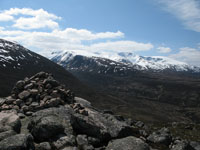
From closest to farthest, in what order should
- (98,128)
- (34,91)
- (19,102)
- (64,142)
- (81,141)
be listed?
(64,142), (81,141), (98,128), (19,102), (34,91)

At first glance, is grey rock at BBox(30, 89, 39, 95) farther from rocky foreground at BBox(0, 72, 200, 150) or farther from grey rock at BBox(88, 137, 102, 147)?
grey rock at BBox(88, 137, 102, 147)

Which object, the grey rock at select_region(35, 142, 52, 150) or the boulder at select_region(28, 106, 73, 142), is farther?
the boulder at select_region(28, 106, 73, 142)

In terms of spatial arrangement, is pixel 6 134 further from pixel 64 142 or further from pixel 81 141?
pixel 81 141

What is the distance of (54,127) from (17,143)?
3.38 meters

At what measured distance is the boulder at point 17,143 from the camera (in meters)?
13.2

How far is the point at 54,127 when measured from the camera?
16281 mm

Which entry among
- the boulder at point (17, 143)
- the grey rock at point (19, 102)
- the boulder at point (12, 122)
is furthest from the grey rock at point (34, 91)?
the boulder at point (17, 143)

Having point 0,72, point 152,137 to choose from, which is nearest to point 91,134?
point 152,137

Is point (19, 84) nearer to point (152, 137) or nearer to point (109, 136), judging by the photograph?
point (109, 136)

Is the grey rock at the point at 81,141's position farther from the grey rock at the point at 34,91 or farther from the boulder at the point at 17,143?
the grey rock at the point at 34,91

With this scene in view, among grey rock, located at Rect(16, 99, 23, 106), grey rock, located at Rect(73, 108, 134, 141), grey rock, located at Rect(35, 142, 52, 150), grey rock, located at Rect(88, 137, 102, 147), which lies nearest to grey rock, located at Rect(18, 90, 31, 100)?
grey rock, located at Rect(16, 99, 23, 106)

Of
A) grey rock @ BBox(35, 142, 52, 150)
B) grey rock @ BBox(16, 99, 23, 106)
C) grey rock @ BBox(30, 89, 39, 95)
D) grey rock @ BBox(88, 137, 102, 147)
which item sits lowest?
grey rock @ BBox(88, 137, 102, 147)

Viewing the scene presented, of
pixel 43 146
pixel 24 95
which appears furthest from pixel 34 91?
pixel 43 146

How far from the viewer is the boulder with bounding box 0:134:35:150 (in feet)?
43.3
